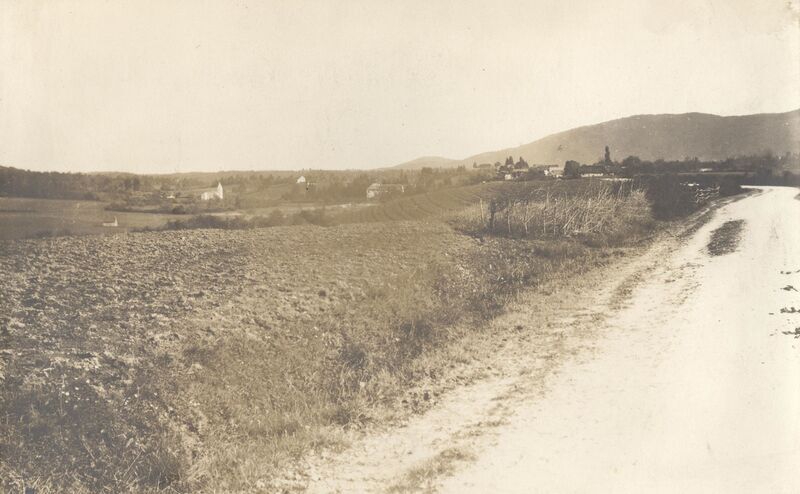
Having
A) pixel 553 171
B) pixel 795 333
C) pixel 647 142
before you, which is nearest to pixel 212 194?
pixel 795 333

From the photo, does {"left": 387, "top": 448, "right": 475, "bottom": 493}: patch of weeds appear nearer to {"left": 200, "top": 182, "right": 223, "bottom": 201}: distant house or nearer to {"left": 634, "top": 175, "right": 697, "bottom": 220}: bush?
{"left": 200, "top": 182, "right": 223, "bottom": 201}: distant house

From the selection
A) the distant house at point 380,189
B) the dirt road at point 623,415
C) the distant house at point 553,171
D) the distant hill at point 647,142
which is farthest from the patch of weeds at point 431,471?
the distant house at point 553,171

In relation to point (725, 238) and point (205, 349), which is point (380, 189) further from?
point (725, 238)

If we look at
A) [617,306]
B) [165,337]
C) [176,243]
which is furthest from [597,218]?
[165,337]

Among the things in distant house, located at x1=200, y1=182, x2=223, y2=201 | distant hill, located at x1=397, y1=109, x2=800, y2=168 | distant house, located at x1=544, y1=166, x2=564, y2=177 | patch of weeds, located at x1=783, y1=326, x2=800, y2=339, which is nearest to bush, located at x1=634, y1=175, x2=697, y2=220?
distant hill, located at x1=397, y1=109, x2=800, y2=168

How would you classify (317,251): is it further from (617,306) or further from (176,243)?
(617,306)

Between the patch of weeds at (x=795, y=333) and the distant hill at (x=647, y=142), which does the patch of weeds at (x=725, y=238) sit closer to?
the distant hill at (x=647, y=142)
